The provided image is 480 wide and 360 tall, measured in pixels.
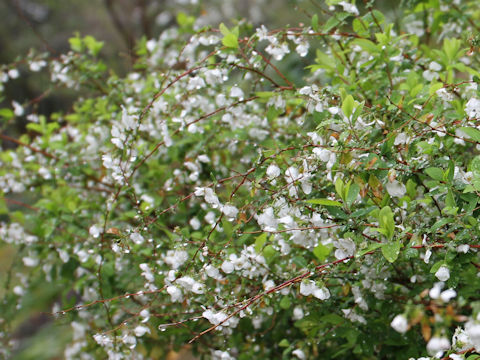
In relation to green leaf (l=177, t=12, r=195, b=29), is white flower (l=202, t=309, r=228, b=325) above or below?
below

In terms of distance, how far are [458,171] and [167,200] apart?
1.38 meters

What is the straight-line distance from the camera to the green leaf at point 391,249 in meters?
1.24

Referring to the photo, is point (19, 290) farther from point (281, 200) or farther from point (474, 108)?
point (474, 108)

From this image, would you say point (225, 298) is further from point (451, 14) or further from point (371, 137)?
point (451, 14)

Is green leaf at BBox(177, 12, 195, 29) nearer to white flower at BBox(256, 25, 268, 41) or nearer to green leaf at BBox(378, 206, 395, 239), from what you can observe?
white flower at BBox(256, 25, 268, 41)

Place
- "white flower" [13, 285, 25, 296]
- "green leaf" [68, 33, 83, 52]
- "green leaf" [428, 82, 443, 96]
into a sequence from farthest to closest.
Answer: "green leaf" [68, 33, 83, 52], "white flower" [13, 285, 25, 296], "green leaf" [428, 82, 443, 96]

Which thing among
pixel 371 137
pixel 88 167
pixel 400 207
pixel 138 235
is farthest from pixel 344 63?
pixel 88 167

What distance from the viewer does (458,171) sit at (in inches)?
56.7

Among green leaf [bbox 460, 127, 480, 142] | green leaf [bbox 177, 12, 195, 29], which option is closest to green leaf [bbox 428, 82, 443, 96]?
green leaf [bbox 460, 127, 480, 142]

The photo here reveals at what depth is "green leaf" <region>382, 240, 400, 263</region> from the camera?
4.06ft

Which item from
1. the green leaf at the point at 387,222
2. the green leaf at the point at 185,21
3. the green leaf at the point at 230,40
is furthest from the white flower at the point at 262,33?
the green leaf at the point at 185,21

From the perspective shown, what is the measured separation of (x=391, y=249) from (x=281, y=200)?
33 centimetres

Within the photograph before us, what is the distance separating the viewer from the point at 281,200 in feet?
4.60

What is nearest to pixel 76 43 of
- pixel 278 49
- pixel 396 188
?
pixel 278 49
